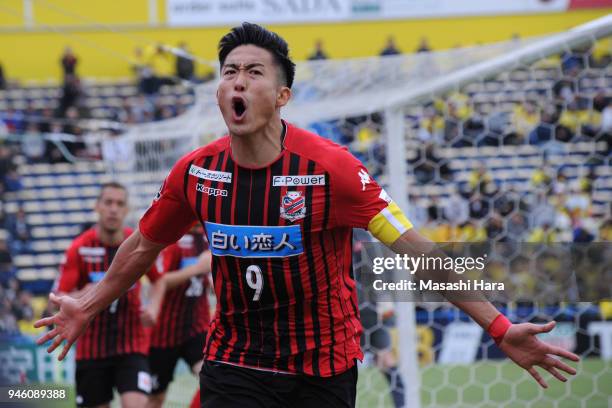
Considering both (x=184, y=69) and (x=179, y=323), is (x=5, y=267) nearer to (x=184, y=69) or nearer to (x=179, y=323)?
(x=184, y=69)

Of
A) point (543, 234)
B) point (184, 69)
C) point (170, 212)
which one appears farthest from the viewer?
point (184, 69)

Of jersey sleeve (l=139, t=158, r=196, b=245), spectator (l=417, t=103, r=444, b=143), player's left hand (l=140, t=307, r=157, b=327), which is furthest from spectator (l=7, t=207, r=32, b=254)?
jersey sleeve (l=139, t=158, r=196, b=245)

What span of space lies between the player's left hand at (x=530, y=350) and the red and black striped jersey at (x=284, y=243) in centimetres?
67

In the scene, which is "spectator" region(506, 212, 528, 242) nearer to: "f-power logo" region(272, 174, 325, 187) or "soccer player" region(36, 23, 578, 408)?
"soccer player" region(36, 23, 578, 408)

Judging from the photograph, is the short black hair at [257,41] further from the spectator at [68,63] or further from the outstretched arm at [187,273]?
the spectator at [68,63]

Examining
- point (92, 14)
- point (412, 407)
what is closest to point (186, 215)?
point (412, 407)

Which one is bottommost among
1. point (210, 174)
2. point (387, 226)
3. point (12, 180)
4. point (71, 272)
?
point (12, 180)

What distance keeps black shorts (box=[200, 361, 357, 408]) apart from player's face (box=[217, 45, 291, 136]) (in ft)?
3.15

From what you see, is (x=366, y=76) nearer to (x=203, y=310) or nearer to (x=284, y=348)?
(x=203, y=310)

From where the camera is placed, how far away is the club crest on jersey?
3697 mm

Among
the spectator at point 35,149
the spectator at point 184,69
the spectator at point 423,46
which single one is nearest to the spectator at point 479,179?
the spectator at point 423,46

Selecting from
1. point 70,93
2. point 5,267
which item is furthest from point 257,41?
point 70,93

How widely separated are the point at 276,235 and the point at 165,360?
4038mm

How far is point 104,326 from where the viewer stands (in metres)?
6.61
